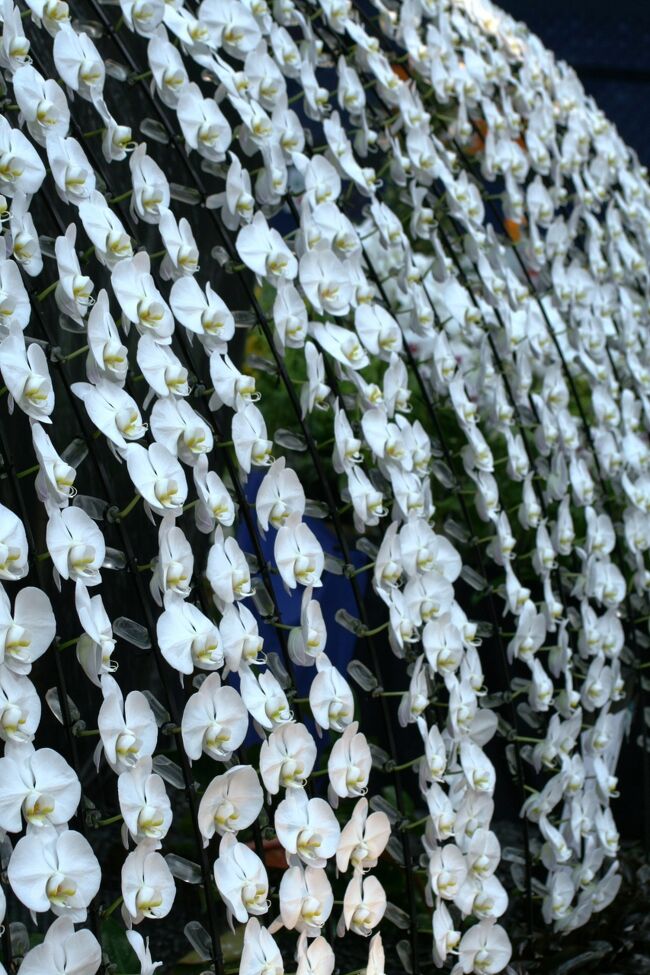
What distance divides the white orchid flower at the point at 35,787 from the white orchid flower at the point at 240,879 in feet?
0.49

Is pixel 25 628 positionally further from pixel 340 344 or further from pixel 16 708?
pixel 340 344

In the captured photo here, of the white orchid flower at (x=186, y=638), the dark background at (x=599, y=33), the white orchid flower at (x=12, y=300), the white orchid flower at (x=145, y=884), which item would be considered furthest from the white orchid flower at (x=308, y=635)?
the dark background at (x=599, y=33)

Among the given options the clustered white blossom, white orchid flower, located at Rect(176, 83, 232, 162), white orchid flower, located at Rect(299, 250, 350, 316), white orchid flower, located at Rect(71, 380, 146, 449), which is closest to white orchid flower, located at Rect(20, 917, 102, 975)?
the clustered white blossom

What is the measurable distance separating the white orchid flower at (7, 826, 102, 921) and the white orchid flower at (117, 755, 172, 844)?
4cm

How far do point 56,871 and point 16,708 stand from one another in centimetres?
11

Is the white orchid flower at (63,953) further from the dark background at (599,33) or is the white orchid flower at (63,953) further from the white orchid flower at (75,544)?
the dark background at (599,33)

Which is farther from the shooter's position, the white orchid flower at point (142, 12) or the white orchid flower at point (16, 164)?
the white orchid flower at point (142, 12)

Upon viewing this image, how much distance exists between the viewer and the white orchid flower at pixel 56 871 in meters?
0.80

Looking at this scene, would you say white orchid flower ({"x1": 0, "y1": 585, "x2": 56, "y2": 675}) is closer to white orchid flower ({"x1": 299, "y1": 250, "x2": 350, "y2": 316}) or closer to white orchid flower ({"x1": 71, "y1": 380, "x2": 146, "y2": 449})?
white orchid flower ({"x1": 71, "y1": 380, "x2": 146, "y2": 449})

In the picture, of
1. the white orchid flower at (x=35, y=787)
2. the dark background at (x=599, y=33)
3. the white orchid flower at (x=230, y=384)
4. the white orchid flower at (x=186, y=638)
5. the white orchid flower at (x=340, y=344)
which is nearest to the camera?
the white orchid flower at (x=35, y=787)

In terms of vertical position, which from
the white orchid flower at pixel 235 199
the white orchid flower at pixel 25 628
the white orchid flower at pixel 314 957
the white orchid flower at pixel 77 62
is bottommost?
the white orchid flower at pixel 314 957

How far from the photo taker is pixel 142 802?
2.87ft

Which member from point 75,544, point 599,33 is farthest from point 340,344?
point 599,33

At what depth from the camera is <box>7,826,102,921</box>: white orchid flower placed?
80 cm
